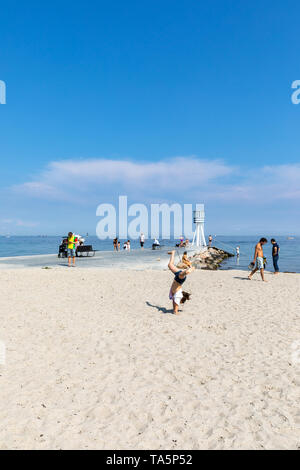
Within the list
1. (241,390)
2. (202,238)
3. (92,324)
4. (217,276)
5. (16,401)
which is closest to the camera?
(16,401)

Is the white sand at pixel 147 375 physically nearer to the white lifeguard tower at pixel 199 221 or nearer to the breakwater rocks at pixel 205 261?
the breakwater rocks at pixel 205 261

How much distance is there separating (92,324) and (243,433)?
5653 mm

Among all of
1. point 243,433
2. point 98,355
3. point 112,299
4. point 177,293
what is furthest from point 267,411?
point 112,299

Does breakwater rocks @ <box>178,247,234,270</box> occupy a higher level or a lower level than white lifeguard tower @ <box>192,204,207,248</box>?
lower

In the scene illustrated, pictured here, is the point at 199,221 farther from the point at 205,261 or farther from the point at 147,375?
the point at 147,375

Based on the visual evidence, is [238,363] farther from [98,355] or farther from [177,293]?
[177,293]

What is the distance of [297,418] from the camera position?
4309mm

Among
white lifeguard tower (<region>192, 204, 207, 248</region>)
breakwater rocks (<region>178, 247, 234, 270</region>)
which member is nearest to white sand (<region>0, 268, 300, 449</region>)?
breakwater rocks (<region>178, 247, 234, 270</region>)

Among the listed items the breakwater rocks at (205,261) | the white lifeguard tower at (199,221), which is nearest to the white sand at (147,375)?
the breakwater rocks at (205,261)

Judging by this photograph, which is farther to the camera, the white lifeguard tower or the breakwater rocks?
the white lifeguard tower

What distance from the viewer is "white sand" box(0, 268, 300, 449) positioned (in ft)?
13.1

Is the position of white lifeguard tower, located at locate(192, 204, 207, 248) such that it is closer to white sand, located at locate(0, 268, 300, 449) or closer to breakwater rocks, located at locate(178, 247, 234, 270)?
breakwater rocks, located at locate(178, 247, 234, 270)

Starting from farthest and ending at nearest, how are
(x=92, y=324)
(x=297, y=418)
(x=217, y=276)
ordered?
(x=217, y=276) < (x=92, y=324) < (x=297, y=418)

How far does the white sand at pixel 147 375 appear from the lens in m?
3.99
